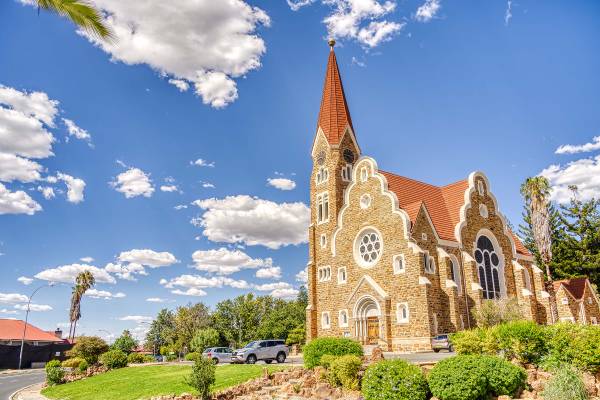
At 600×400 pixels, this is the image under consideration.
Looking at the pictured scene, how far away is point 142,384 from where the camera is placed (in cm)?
2244

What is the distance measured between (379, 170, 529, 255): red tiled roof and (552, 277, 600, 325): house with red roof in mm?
5982

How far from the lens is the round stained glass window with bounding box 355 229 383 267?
113 ft

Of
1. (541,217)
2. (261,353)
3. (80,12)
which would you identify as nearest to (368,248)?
(261,353)

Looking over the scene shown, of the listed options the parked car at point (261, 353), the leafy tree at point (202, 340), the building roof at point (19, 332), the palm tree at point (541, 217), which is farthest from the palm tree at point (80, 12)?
the building roof at point (19, 332)

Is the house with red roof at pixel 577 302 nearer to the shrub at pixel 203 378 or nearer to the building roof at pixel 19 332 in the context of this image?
the shrub at pixel 203 378

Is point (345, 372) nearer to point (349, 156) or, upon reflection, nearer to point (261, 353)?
Result: point (261, 353)

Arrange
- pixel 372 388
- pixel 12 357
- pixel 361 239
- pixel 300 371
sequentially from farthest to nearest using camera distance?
pixel 12 357, pixel 361 239, pixel 300 371, pixel 372 388

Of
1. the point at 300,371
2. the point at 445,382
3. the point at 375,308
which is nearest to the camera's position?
the point at 445,382

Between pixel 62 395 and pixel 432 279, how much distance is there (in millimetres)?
23563

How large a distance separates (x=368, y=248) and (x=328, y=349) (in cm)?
1762

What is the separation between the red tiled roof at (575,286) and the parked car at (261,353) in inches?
1138

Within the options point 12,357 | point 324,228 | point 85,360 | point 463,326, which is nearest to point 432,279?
point 463,326

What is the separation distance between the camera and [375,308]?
109 feet

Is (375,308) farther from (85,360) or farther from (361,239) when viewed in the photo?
(85,360)
